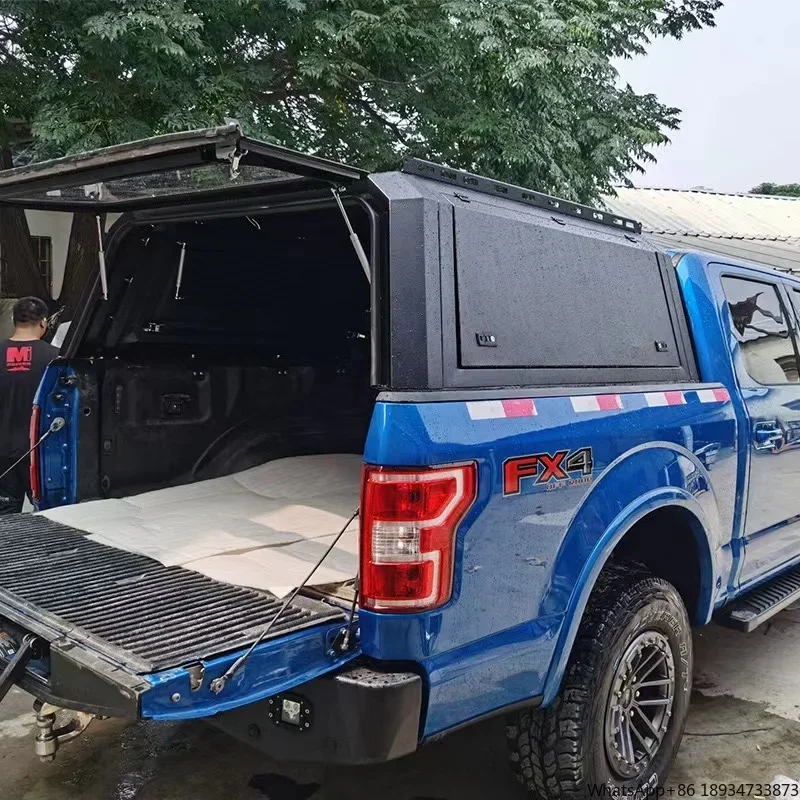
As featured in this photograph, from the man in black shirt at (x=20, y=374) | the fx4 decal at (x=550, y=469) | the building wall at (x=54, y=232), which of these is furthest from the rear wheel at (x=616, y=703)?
the building wall at (x=54, y=232)

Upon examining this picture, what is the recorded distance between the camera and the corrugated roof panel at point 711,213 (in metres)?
14.5

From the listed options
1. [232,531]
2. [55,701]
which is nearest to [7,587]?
[55,701]

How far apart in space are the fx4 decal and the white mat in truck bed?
739mm

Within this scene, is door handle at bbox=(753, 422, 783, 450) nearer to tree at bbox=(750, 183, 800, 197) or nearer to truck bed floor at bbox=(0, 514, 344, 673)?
truck bed floor at bbox=(0, 514, 344, 673)

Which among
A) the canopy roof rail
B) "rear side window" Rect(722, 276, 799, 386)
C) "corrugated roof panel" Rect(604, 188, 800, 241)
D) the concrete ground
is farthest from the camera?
"corrugated roof panel" Rect(604, 188, 800, 241)

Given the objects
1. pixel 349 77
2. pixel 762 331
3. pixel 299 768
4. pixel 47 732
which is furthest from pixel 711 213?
pixel 47 732

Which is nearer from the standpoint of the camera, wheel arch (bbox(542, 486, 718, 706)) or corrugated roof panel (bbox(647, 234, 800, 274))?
wheel arch (bbox(542, 486, 718, 706))

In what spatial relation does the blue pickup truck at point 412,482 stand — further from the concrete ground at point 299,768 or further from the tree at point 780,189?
the tree at point 780,189

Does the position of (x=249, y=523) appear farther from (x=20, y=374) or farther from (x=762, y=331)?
(x=762, y=331)

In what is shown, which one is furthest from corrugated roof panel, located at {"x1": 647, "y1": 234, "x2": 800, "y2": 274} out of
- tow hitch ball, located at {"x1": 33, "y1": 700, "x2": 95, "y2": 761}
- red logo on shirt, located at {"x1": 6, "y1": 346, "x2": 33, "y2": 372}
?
tow hitch ball, located at {"x1": 33, "y1": 700, "x2": 95, "y2": 761}

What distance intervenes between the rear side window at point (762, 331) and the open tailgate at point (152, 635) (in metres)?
2.30

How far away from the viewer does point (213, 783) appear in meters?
3.17

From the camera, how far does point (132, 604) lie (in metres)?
2.53

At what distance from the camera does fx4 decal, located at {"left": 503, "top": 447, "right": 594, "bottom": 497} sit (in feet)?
7.42
